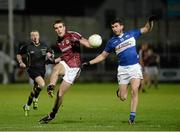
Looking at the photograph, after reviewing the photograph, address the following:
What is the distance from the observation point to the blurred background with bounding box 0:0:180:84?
5116 cm

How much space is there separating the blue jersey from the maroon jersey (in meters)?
0.88

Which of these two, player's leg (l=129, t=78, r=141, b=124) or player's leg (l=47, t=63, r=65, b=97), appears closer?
player's leg (l=129, t=78, r=141, b=124)

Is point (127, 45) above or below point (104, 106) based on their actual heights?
above

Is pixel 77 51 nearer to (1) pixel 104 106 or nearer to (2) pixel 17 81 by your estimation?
(1) pixel 104 106

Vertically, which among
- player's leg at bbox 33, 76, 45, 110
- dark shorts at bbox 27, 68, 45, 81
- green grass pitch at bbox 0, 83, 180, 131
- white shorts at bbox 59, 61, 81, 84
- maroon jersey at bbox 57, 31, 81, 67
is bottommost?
green grass pitch at bbox 0, 83, 180, 131

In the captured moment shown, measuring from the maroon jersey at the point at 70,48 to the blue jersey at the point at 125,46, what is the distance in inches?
34.7

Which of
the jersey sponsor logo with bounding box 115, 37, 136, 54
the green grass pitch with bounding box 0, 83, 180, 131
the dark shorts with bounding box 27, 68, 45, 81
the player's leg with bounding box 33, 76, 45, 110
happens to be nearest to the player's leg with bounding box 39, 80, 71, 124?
the green grass pitch with bounding box 0, 83, 180, 131

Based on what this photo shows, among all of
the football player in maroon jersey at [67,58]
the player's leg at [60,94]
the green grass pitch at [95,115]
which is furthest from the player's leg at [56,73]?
the green grass pitch at [95,115]

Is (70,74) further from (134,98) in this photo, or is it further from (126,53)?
(134,98)

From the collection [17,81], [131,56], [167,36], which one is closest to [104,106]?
[131,56]

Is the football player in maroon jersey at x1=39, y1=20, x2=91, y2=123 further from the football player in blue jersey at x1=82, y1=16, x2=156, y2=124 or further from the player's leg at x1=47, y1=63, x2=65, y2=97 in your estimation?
the football player in blue jersey at x1=82, y1=16, x2=156, y2=124

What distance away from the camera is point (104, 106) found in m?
26.1

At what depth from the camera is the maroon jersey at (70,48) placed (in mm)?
19047

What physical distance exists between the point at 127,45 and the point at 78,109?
598cm
